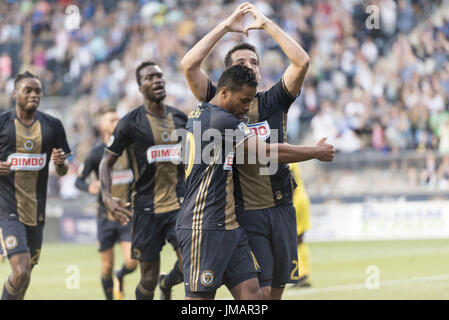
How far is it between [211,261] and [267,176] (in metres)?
1.14

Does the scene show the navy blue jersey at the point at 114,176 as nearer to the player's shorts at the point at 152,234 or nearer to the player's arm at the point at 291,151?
the player's shorts at the point at 152,234

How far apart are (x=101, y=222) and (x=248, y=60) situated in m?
5.57

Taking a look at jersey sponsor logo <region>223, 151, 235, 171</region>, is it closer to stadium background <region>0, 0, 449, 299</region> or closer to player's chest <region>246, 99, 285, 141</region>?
player's chest <region>246, 99, 285, 141</region>

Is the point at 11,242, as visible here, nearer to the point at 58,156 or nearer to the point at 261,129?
the point at 58,156

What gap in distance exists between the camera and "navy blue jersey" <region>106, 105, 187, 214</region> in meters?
9.50

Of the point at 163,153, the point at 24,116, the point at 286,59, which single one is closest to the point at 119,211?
the point at 163,153

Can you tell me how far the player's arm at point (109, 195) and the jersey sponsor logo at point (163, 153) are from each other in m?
0.43

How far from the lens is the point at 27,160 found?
9461mm

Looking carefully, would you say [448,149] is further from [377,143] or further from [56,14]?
[56,14]

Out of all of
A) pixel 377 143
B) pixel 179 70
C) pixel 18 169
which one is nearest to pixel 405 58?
pixel 377 143

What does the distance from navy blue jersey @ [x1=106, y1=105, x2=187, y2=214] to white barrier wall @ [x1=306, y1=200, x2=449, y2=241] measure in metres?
11.8

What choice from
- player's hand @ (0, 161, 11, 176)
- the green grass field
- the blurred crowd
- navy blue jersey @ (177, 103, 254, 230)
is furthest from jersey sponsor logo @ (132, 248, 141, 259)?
the blurred crowd

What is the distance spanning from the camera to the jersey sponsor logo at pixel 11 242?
8.98 m

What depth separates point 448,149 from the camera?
809 inches
